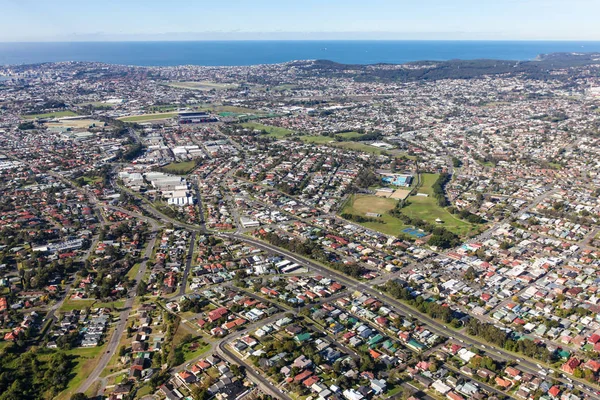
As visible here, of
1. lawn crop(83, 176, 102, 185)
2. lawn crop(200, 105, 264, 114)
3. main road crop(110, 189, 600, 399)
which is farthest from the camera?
lawn crop(200, 105, 264, 114)

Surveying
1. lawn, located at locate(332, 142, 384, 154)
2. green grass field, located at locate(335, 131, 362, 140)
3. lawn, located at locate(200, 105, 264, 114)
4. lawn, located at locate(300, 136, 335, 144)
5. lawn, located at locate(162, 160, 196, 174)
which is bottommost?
lawn, located at locate(162, 160, 196, 174)

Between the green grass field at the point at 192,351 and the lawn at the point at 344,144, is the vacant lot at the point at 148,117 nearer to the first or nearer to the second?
the lawn at the point at 344,144

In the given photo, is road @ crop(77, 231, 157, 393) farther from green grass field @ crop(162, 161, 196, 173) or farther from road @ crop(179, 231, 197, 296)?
green grass field @ crop(162, 161, 196, 173)

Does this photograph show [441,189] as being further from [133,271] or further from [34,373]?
[34,373]

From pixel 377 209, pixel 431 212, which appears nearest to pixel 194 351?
pixel 377 209

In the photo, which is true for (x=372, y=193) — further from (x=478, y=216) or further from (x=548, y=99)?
(x=548, y=99)

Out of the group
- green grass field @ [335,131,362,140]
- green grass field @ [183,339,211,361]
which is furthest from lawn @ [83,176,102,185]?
green grass field @ [335,131,362,140]

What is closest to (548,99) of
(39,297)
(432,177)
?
(432,177)
